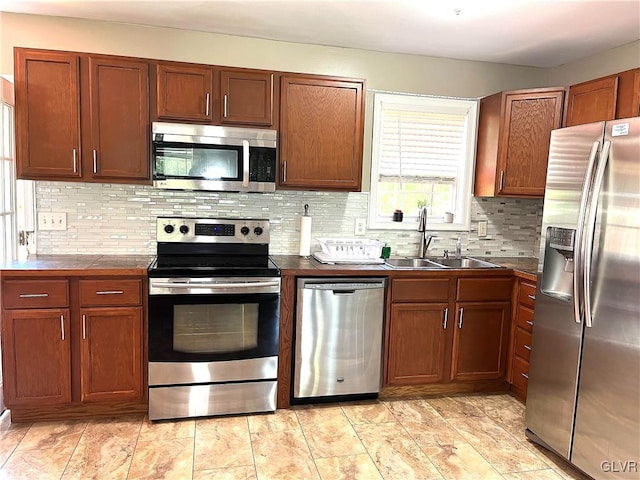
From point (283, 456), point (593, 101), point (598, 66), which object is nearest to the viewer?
point (283, 456)

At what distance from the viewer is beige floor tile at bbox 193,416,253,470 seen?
238 centimetres

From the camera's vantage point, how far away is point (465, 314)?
3.21 metres

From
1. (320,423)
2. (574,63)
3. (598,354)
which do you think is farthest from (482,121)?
(320,423)

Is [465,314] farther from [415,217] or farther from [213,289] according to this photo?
[213,289]

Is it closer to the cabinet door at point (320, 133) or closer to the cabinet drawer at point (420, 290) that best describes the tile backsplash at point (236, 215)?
the cabinet door at point (320, 133)

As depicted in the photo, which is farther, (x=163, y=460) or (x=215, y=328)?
(x=215, y=328)

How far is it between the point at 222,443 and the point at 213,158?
170cm

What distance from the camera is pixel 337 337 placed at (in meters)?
3.01

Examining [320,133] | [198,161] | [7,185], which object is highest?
[320,133]

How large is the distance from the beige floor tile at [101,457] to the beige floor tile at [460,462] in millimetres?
1598

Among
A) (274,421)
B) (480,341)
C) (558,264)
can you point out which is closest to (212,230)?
(274,421)

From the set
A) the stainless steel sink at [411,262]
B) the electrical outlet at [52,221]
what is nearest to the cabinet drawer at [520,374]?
the stainless steel sink at [411,262]

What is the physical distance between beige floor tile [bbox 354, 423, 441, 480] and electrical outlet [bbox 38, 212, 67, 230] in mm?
2366

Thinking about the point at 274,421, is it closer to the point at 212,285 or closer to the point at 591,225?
the point at 212,285
